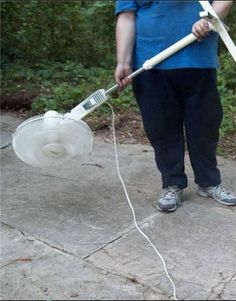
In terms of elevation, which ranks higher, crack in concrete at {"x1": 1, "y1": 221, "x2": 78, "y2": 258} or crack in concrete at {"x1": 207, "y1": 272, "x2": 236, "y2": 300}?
crack in concrete at {"x1": 1, "y1": 221, "x2": 78, "y2": 258}

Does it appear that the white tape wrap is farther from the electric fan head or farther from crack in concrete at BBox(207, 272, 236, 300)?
crack in concrete at BBox(207, 272, 236, 300)

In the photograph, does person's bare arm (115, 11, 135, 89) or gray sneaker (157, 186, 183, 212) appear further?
gray sneaker (157, 186, 183, 212)

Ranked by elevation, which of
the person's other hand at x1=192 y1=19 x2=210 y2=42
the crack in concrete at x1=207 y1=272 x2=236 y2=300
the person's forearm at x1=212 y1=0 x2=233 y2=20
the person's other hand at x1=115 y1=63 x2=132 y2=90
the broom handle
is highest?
the person's forearm at x1=212 y1=0 x2=233 y2=20

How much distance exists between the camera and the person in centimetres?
312

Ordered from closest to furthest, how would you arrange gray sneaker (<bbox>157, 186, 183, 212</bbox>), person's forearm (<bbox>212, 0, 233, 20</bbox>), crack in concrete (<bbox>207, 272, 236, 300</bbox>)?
crack in concrete (<bbox>207, 272, 236, 300</bbox>)
person's forearm (<bbox>212, 0, 233, 20</bbox>)
gray sneaker (<bbox>157, 186, 183, 212</bbox>)

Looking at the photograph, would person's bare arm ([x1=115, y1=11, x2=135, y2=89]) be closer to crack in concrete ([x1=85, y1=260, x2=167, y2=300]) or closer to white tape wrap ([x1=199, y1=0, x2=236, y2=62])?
white tape wrap ([x1=199, y1=0, x2=236, y2=62])

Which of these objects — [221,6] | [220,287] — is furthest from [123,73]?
[220,287]

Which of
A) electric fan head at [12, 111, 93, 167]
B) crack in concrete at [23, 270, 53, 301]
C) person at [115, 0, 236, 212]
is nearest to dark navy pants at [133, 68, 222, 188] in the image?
person at [115, 0, 236, 212]

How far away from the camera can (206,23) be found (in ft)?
9.70

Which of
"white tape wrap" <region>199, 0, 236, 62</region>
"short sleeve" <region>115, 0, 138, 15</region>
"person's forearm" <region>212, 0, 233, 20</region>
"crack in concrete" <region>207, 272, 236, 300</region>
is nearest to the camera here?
"crack in concrete" <region>207, 272, 236, 300</region>

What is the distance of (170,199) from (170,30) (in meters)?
0.97

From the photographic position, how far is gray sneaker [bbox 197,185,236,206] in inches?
137

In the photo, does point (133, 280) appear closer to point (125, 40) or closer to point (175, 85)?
point (175, 85)

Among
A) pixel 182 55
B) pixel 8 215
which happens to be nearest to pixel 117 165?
pixel 8 215
